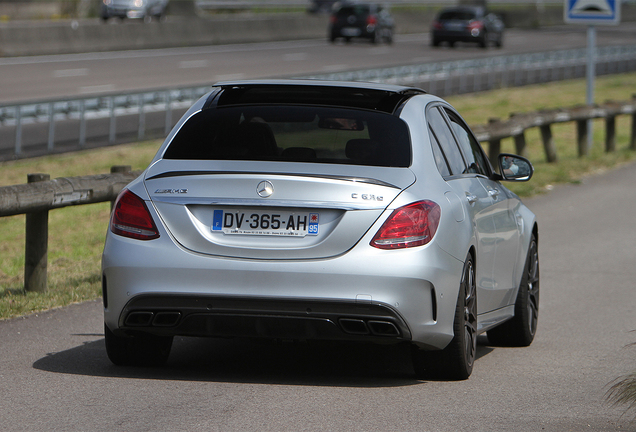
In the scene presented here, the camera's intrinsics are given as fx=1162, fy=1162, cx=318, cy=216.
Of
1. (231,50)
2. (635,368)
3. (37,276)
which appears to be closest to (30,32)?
(231,50)

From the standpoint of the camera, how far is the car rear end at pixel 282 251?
544 cm

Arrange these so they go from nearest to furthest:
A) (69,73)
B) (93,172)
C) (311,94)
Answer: (311,94) → (93,172) → (69,73)

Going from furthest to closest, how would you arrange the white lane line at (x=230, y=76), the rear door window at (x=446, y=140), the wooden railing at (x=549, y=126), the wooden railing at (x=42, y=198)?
the white lane line at (x=230, y=76) < the wooden railing at (x=549, y=126) < the wooden railing at (x=42, y=198) < the rear door window at (x=446, y=140)

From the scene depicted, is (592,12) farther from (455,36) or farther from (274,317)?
(455,36)

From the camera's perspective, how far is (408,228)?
5488mm

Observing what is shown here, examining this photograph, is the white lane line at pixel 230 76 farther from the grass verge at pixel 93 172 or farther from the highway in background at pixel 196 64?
the grass verge at pixel 93 172

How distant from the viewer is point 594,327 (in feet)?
25.7

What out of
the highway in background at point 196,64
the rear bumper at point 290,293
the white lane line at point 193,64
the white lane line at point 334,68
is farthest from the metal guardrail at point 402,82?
the rear bumper at point 290,293

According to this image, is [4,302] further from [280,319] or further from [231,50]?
[231,50]

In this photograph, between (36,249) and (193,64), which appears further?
(193,64)

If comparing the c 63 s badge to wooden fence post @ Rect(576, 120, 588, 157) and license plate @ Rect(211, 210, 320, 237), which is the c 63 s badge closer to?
license plate @ Rect(211, 210, 320, 237)

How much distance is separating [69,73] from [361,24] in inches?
776

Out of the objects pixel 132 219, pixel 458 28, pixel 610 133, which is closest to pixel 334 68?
pixel 458 28

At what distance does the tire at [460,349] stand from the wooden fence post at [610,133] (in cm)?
1555
